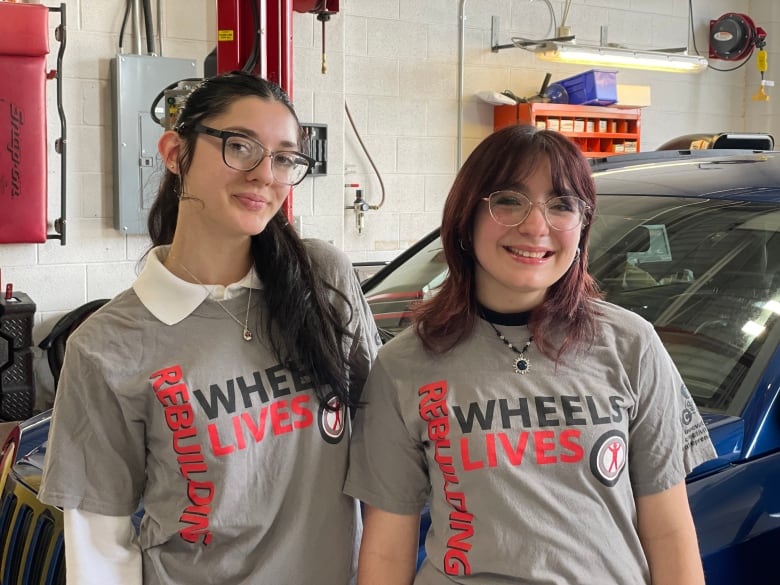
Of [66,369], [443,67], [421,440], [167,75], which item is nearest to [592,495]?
[421,440]

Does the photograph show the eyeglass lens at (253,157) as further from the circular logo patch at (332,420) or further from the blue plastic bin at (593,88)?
the blue plastic bin at (593,88)

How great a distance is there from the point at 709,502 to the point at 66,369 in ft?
3.94

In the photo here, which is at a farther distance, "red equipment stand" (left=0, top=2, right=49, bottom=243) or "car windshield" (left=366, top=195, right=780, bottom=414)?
"red equipment stand" (left=0, top=2, right=49, bottom=243)

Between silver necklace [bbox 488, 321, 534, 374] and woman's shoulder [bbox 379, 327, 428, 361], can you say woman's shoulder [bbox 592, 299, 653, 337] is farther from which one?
woman's shoulder [bbox 379, 327, 428, 361]

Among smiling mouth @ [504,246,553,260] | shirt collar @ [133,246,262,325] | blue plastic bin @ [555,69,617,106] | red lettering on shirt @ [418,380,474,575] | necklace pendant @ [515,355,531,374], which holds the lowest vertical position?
red lettering on shirt @ [418,380,474,575]

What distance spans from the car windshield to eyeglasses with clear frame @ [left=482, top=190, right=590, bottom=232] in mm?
739

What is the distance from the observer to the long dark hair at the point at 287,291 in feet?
4.67

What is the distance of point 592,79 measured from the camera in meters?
6.62

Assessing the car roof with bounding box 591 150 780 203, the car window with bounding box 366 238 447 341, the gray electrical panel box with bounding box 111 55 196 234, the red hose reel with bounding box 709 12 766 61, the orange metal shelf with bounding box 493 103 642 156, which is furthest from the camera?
the red hose reel with bounding box 709 12 766 61

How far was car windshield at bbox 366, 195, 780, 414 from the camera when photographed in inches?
78.6

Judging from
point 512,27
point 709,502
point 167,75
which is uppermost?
point 512,27

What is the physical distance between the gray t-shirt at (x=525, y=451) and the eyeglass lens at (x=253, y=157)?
1.08 feet

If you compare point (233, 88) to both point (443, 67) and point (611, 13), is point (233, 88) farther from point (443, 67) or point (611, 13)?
point (611, 13)

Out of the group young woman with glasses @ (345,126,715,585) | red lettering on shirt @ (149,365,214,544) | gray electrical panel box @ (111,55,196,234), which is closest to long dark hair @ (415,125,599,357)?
young woman with glasses @ (345,126,715,585)
